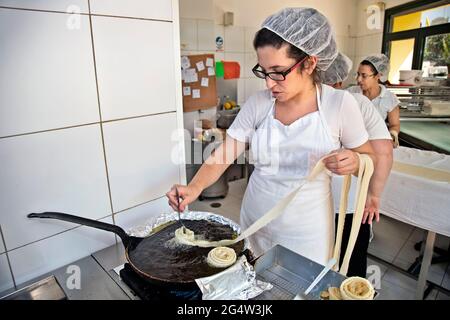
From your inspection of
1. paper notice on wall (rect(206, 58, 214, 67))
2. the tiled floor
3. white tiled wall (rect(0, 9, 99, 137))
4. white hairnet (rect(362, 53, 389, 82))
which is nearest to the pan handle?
white tiled wall (rect(0, 9, 99, 137))

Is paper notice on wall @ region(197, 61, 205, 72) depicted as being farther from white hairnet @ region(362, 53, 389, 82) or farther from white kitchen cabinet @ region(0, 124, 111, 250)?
white kitchen cabinet @ region(0, 124, 111, 250)

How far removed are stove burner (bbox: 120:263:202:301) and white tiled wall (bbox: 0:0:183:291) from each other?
0.25m

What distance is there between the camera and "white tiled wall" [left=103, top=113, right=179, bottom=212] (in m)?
0.89

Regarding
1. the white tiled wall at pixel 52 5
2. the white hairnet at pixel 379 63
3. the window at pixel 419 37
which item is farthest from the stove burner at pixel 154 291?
the window at pixel 419 37

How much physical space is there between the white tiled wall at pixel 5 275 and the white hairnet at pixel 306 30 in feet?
3.03

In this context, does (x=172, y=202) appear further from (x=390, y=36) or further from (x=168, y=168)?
(x=390, y=36)

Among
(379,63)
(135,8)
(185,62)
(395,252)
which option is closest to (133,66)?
(135,8)

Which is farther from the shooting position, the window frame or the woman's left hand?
the window frame

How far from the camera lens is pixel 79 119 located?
31.3 inches

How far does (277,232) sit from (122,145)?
1.89 ft

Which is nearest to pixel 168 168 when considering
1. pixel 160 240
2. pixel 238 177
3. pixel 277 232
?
pixel 160 240

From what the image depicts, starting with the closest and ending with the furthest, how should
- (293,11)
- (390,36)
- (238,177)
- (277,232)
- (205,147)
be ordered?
(293,11) → (277,232) → (205,147) → (238,177) → (390,36)

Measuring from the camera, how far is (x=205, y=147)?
291cm

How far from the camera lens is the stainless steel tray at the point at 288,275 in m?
0.66
